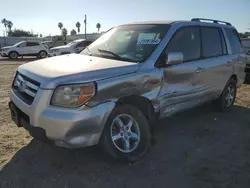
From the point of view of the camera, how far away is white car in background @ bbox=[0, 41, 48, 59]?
2416 centimetres

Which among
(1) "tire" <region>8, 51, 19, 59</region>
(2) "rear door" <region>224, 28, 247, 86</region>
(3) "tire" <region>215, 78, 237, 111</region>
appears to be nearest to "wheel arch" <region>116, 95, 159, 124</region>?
(3) "tire" <region>215, 78, 237, 111</region>

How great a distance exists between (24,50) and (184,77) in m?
22.9

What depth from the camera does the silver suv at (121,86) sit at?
2.99 metres

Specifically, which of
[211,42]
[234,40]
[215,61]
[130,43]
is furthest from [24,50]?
[130,43]

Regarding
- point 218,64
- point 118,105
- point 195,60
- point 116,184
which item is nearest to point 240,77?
point 218,64

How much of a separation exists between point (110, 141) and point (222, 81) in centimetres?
326

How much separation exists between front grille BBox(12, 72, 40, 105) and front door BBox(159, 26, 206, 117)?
174 centimetres

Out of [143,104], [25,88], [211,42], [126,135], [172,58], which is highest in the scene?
[211,42]

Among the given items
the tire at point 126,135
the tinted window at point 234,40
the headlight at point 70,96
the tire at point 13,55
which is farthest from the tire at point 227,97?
the tire at point 13,55

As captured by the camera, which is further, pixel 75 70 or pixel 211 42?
pixel 211 42

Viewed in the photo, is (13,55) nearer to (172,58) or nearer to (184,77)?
(184,77)

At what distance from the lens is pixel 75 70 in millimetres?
3213

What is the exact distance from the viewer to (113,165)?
3520 mm

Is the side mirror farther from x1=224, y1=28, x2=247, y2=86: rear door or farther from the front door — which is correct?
x1=224, y1=28, x2=247, y2=86: rear door
